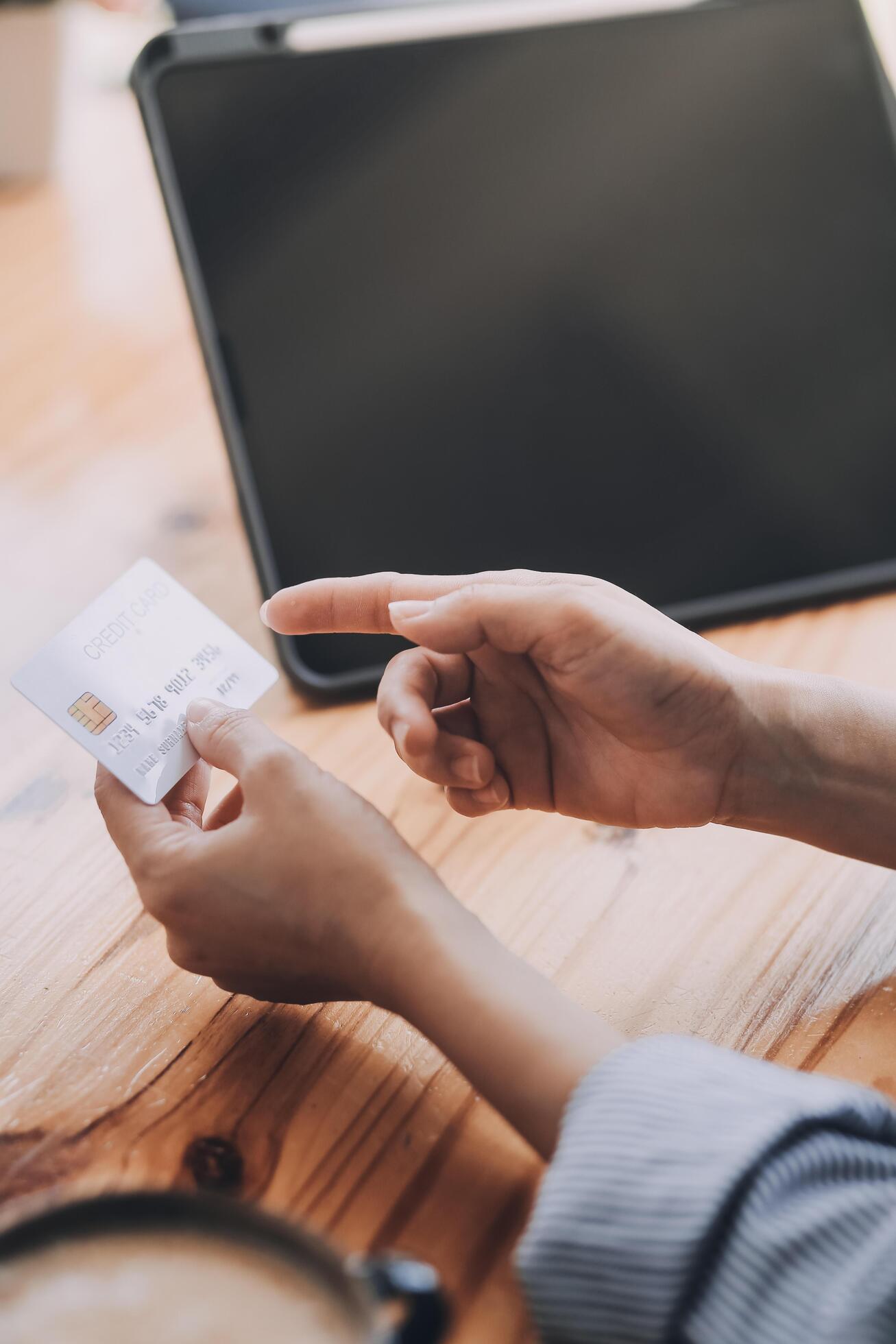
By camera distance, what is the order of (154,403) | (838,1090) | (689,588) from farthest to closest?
(154,403), (689,588), (838,1090)

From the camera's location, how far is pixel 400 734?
50 centimetres

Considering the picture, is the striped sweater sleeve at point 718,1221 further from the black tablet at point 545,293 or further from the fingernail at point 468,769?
the black tablet at point 545,293

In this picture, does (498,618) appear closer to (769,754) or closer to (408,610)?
(408,610)

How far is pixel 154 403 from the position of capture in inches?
37.3

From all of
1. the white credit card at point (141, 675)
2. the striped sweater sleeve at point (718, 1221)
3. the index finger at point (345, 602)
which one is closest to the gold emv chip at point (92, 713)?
the white credit card at point (141, 675)

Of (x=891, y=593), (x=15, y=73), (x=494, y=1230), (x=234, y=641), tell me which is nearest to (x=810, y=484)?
(x=891, y=593)

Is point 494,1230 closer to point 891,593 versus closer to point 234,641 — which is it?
point 234,641

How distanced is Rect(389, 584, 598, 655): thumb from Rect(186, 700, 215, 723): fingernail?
9 centimetres

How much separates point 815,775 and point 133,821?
0.32 meters

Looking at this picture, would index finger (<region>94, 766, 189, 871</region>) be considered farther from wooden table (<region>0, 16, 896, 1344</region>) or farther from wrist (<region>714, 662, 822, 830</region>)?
wrist (<region>714, 662, 822, 830</region>)

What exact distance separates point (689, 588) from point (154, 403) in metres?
0.51

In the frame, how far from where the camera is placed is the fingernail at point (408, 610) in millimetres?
510

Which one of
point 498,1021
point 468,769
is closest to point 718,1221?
point 498,1021

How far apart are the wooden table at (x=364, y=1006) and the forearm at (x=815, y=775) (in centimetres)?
4
